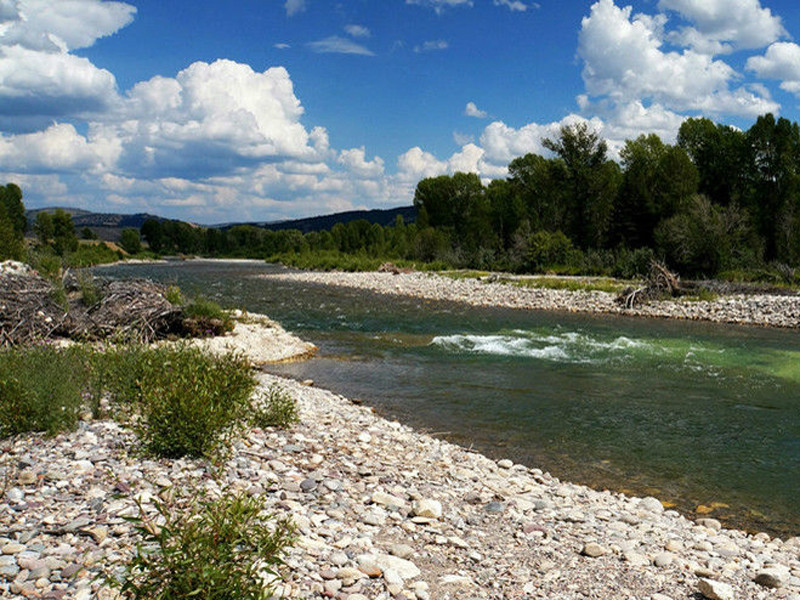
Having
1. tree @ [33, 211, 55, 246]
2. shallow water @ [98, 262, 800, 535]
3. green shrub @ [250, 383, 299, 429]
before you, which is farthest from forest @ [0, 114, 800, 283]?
tree @ [33, 211, 55, 246]

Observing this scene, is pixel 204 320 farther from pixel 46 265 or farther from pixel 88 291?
pixel 46 265

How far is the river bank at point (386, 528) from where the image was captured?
4.40 metres

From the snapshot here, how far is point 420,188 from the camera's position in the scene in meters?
87.1

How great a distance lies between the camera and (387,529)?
539 centimetres

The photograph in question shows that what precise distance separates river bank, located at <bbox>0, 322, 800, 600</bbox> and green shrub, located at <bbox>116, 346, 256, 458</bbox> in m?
0.21

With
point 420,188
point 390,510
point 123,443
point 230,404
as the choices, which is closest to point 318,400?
point 230,404

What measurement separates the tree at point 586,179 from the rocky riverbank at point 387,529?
53.4m

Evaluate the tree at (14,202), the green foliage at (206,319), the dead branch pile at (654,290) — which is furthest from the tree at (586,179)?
the tree at (14,202)

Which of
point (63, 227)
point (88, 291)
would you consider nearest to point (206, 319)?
point (88, 291)

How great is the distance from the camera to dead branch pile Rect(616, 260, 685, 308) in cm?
2928

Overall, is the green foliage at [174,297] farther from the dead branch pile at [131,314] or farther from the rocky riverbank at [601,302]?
Result: the rocky riverbank at [601,302]

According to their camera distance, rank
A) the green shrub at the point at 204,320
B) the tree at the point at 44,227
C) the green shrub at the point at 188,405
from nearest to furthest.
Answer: the green shrub at the point at 188,405 → the green shrub at the point at 204,320 → the tree at the point at 44,227

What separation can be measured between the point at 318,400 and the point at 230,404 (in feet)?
12.5

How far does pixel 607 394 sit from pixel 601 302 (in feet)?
59.5
